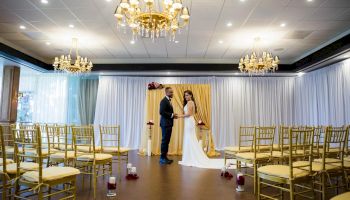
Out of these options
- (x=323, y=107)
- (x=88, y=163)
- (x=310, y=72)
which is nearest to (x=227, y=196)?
(x=88, y=163)

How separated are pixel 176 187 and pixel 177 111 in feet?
14.4

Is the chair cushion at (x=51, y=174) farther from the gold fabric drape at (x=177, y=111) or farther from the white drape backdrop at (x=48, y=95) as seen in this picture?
the white drape backdrop at (x=48, y=95)

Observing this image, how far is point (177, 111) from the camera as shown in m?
8.52

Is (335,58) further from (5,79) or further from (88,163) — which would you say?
(5,79)

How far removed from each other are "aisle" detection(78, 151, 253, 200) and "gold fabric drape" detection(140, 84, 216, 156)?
106 inches

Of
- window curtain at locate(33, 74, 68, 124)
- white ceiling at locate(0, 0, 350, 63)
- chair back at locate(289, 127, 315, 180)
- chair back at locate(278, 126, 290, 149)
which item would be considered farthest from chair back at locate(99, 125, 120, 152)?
chair back at locate(289, 127, 315, 180)

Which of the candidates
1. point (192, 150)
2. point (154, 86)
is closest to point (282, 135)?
point (192, 150)

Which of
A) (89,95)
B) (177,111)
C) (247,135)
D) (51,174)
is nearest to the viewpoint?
(51,174)

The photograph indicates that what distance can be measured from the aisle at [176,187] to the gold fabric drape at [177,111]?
2701 mm

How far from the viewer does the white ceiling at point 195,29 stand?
17.4 ft

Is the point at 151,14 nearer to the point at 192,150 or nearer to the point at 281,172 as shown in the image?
the point at 281,172

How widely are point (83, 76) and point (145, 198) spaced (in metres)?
8.39

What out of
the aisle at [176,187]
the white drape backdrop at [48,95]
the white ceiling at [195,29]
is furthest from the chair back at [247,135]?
the white drape backdrop at [48,95]

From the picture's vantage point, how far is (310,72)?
955 centimetres
